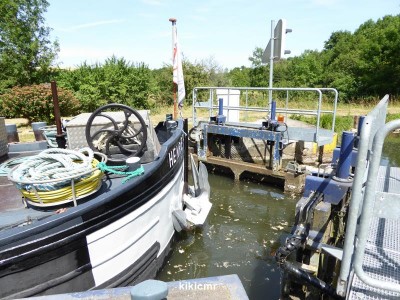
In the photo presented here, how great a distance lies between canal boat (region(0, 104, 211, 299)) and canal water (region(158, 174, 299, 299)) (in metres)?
0.64

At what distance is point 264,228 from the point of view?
586 cm

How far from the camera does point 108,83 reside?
57.2ft

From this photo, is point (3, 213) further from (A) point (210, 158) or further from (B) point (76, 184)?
(A) point (210, 158)

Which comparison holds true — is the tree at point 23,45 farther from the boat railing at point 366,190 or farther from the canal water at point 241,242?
the boat railing at point 366,190

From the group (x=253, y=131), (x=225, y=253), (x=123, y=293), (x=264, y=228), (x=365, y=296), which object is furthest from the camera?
(x=253, y=131)

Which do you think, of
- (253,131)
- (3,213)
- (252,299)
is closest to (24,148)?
(3,213)

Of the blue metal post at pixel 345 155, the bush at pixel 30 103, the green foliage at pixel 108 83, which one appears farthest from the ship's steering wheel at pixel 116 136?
the green foliage at pixel 108 83

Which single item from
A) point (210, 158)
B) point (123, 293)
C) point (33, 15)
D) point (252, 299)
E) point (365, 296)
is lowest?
point (252, 299)

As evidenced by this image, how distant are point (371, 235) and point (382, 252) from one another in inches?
8.6

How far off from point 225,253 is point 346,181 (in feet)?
7.74

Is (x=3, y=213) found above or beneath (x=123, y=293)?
beneath

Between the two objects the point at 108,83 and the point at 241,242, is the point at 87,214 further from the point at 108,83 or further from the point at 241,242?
the point at 108,83

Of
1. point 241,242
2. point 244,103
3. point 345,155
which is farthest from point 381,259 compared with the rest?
point 244,103

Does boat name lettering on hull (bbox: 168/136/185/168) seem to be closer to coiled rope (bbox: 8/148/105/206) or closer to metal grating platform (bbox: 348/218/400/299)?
coiled rope (bbox: 8/148/105/206)
